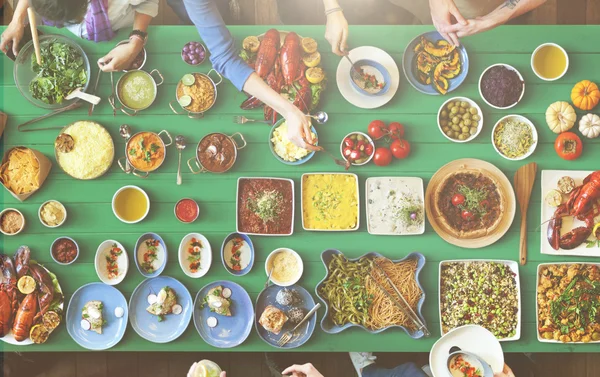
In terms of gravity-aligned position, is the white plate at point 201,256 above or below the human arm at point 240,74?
below

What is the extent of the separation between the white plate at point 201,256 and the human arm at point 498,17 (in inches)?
77.3

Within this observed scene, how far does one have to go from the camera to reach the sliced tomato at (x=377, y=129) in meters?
2.85

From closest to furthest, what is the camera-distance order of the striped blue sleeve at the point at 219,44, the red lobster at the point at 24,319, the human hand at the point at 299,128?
the striped blue sleeve at the point at 219,44 → the human hand at the point at 299,128 → the red lobster at the point at 24,319

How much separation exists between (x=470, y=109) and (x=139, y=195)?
2.09 m

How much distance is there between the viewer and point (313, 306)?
9.54 ft

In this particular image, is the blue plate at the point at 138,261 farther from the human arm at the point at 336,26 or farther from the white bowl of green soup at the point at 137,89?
the human arm at the point at 336,26

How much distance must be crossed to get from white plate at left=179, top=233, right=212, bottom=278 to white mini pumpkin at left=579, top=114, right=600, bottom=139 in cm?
239

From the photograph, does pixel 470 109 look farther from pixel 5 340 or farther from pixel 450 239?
pixel 5 340

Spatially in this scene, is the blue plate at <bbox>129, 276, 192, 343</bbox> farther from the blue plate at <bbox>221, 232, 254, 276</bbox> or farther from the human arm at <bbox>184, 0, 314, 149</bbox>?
the human arm at <bbox>184, 0, 314, 149</bbox>

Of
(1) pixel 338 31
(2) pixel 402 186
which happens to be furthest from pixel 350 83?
(2) pixel 402 186

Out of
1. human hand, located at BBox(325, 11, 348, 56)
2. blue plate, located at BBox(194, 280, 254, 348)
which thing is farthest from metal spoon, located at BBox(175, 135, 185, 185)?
human hand, located at BBox(325, 11, 348, 56)

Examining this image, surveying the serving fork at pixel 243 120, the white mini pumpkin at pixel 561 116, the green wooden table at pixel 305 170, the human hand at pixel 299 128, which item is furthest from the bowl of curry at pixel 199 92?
the white mini pumpkin at pixel 561 116

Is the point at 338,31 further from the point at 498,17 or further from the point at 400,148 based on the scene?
the point at 498,17

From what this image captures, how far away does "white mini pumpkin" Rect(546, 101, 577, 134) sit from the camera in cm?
285
